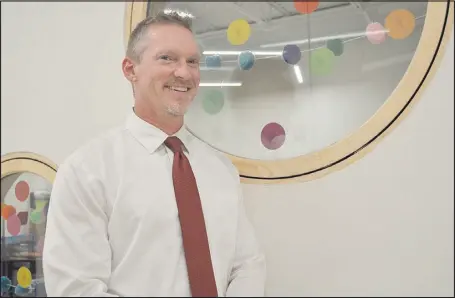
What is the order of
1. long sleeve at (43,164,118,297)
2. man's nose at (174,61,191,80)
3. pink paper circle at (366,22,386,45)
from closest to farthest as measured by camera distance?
long sleeve at (43,164,118,297), man's nose at (174,61,191,80), pink paper circle at (366,22,386,45)

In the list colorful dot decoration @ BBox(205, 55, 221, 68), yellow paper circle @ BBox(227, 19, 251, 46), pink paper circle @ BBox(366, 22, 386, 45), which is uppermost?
yellow paper circle @ BBox(227, 19, 251, 46)

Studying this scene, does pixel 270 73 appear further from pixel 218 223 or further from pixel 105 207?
pixel 105 207

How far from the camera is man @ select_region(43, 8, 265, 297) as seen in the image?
3.95 feet

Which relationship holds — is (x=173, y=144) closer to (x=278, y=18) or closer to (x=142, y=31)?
(x=142, y=31)

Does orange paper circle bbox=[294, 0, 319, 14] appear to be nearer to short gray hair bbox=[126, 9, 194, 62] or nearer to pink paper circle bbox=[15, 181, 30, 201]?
short gray hair bbox=[126, 9, 194, 62]

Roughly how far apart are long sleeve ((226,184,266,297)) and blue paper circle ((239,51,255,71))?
405mm

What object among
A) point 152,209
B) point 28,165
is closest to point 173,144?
point 152,209

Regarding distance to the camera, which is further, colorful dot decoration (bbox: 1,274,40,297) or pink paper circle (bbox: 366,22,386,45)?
colorful dot decoration (bbox: 1,274,40,297)

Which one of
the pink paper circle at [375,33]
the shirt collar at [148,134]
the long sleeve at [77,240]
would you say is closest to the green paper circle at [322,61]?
the pink paper circle at [375,33]

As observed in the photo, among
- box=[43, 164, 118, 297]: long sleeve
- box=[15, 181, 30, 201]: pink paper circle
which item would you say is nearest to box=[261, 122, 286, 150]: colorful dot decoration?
box=[43, 164, 118, 297]: long sleeve

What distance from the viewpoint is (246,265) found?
1.37m

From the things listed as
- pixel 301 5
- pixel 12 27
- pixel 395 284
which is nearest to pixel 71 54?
pixel 12 27

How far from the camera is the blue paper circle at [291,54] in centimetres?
149

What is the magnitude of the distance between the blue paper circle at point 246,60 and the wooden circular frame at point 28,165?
819 millimetres
